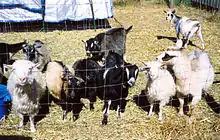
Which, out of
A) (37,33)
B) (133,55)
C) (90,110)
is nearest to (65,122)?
(90,110)

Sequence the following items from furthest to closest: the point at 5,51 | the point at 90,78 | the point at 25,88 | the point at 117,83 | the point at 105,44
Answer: the point at 105,44 < the point at 5,51 < the point at 90,78 < the point at 117,83 < the point at 25,88

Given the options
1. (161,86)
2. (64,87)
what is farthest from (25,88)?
(161,86)

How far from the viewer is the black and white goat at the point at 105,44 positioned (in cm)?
732

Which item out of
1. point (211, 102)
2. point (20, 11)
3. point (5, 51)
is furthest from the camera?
point (20, 11)

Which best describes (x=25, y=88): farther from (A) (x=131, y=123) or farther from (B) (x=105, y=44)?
(B) (x=105, y=44)

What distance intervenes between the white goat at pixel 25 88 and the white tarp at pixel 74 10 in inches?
222

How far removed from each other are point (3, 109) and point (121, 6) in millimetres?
10241

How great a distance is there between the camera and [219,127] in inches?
187

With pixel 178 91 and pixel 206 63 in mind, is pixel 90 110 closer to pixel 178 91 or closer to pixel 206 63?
pixel 178 91

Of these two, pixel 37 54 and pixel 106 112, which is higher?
pixel 37 54

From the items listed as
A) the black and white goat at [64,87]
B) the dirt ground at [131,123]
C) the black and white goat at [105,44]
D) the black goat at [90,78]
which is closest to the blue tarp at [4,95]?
the dirt ground at [131,123]

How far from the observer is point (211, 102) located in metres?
5.63

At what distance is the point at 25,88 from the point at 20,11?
20.6 ft

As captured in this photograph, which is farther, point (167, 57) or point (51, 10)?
point (51, 10)
